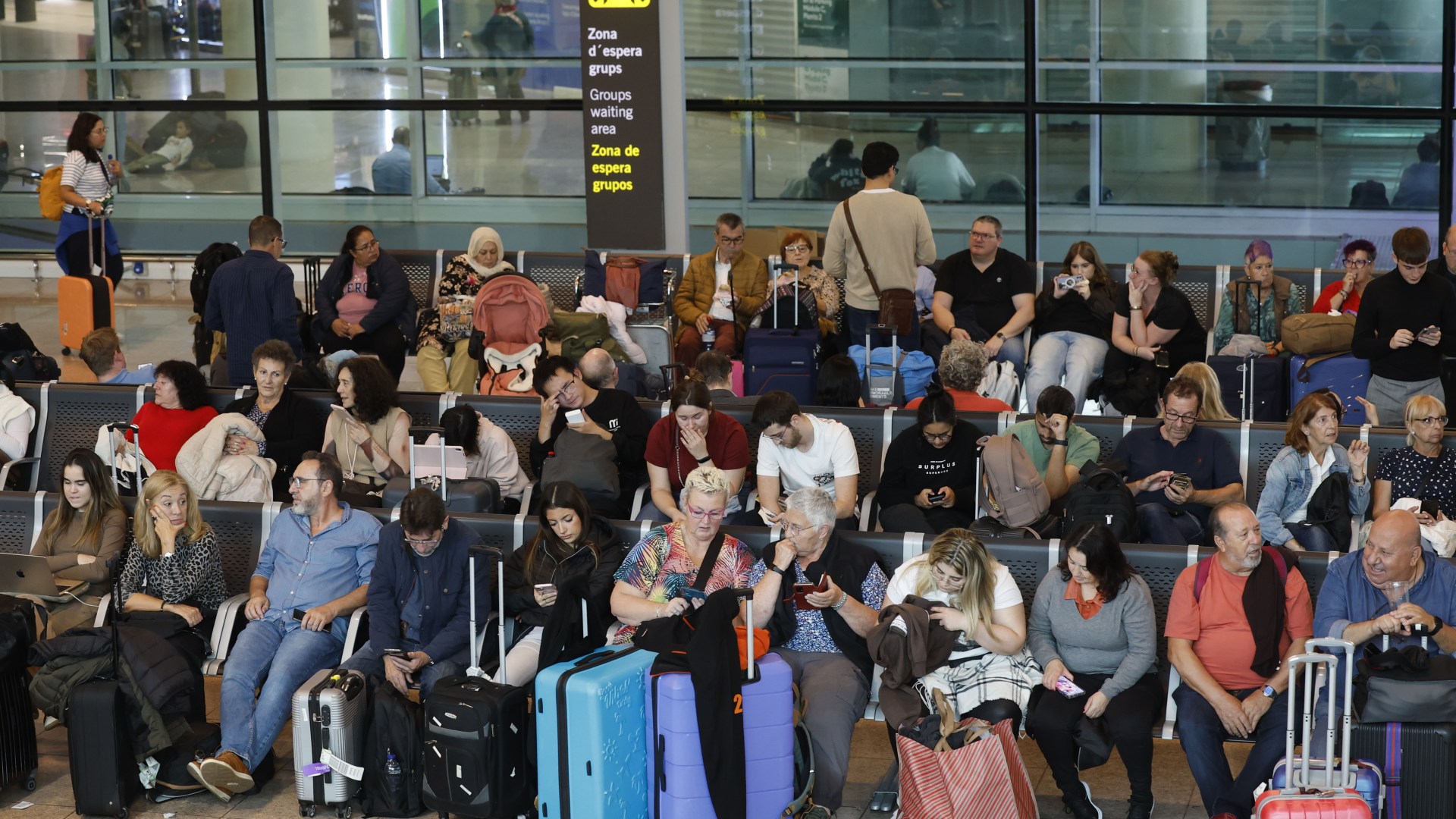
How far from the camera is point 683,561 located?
5.83 meters

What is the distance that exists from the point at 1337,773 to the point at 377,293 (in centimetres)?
659

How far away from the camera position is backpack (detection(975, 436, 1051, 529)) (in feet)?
21.1

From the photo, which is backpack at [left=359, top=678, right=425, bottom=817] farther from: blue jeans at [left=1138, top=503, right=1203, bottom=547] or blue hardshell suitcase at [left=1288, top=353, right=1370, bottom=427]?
blue hardshell suitcase at [left=1288, top=353, right=1370, bottom=427]

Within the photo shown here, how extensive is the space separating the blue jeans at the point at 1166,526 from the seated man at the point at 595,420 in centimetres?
222

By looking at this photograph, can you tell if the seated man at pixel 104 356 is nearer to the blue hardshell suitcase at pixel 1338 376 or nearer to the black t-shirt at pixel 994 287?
the black t-shirt at pixel 994 287

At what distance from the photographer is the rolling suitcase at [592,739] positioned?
5.24m

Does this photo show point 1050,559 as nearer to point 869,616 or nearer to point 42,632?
point 869,616

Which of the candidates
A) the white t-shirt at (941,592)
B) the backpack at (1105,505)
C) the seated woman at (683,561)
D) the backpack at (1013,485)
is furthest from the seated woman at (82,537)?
the backpack at (1105,505)

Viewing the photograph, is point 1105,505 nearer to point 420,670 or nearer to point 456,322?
point 420,670

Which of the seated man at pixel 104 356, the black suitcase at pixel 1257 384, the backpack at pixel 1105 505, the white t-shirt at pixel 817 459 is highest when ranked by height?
the seated man at pixel 104 356

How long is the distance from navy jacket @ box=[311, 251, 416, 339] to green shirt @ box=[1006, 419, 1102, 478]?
440 centimetres

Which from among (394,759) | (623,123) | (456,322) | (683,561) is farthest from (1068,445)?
(623,123)

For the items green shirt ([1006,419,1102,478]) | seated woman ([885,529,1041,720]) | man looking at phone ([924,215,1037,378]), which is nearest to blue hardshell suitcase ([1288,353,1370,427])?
man looking at phone ([924,215,1037,378])

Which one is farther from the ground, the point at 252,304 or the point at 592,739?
the point at 252,304
